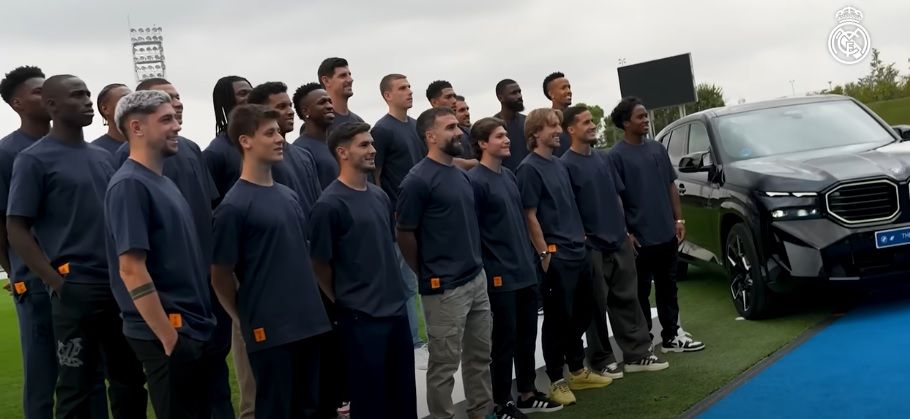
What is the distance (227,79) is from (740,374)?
3817mm

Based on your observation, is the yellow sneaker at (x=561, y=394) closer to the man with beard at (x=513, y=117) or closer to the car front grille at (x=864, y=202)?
the man with beard at (x=513, y=117)

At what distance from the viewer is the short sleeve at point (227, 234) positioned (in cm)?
447

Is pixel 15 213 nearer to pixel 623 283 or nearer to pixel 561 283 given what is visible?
pixel 561 283

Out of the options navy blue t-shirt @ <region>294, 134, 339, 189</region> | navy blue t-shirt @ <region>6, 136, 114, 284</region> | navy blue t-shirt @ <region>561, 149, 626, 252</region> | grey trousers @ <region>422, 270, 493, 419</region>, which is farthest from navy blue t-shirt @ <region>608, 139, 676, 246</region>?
navy blue t-shirt @ <region>6, 136, 114, 284</region>

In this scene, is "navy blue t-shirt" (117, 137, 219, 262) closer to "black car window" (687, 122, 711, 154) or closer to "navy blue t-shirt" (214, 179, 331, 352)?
"navy blue t-shirt" (214, 179, 331, 352)

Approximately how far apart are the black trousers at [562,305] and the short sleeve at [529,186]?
431mm

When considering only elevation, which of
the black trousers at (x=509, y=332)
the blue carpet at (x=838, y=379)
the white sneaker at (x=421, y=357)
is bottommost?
the blue carpet at (x=838, y=379)

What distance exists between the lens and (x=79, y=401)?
4.89m

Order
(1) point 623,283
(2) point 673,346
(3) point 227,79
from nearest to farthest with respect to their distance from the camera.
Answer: (3) point 227,79, (1) point 623,283, (2) point 673,346

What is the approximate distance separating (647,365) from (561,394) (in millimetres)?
1035

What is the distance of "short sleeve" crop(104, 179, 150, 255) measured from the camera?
13.0 feet

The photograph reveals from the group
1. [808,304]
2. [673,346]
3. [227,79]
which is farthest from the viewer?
[808,304]

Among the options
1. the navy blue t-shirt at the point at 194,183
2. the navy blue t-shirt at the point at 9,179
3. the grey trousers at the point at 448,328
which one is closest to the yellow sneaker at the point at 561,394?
the grey trousers at the point at 448,328

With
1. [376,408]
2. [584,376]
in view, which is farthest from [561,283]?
[376,408]
